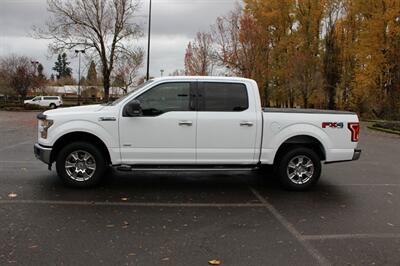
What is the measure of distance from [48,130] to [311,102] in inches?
1425

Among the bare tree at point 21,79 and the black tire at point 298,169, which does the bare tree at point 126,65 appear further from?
the black tire at point 298,169

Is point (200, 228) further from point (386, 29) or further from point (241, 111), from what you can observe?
point (386, 29)

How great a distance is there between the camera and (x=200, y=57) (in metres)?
51.2

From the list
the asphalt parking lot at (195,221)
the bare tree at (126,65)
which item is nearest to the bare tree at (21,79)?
the bare tree at (126,65)

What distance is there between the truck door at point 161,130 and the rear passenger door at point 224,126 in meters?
0.18

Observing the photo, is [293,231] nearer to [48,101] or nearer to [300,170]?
[300,170]

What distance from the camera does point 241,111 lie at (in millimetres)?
7238

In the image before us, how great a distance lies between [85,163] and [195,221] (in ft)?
8.37

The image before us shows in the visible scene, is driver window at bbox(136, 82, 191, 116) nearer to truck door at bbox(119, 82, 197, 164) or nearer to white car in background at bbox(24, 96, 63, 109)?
truck door at bbox(119, 82, 197, 164)

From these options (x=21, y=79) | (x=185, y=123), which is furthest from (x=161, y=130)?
(x=21, y=79)

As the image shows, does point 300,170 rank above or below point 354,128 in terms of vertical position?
below

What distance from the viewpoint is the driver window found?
7.09 meters

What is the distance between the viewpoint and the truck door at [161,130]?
7.04 metres

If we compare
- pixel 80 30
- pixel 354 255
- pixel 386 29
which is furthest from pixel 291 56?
pixel 354 255
